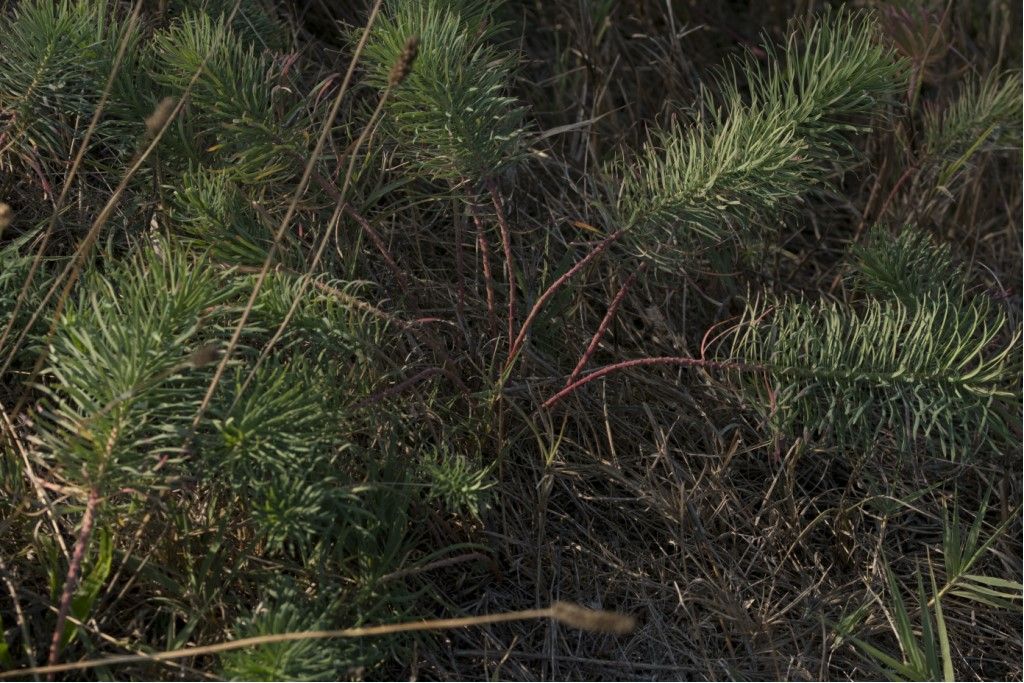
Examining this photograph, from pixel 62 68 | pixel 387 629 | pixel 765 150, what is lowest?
pixel 387 629

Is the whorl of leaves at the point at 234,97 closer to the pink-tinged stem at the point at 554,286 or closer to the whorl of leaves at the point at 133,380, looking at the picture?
the whorl of leaves at the point at 133,380

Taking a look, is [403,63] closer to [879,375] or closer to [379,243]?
[379,243]

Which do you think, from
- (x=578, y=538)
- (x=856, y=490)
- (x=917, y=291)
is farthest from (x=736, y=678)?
(x=917, y=291)

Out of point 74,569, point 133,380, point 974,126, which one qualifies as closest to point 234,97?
point 133,380

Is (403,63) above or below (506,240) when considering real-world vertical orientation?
above

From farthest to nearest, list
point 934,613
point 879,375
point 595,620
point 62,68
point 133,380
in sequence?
point 934,613
point 62,68
point 879,375
point 133,380
point 595,620

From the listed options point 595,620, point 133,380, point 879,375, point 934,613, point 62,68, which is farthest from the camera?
point 934,613

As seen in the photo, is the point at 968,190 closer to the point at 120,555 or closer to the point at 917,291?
the point at 917,291

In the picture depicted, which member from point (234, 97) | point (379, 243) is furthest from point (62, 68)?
point (379, 243)

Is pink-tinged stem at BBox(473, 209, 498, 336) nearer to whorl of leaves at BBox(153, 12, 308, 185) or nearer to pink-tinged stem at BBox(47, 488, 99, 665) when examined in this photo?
whorl of leaves at BBox(153, 12, 308, 185)

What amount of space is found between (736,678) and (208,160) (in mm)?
966

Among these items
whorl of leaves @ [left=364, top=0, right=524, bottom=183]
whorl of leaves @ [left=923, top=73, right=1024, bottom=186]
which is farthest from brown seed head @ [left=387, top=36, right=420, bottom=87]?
whorl of leaves @ [left=923, top=73, right=1024, bottom=186]

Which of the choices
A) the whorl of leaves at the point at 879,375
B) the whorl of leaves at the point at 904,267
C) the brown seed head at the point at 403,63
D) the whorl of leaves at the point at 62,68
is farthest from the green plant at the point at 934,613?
the whorl of leaves at the point at 62,68

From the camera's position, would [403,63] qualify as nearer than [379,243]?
Yes
